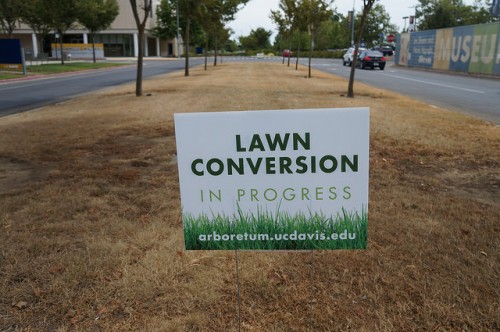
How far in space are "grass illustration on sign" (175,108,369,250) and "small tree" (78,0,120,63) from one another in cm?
3790

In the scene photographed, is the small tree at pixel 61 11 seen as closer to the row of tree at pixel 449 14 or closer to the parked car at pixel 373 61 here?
the parked car at pixel 373 61

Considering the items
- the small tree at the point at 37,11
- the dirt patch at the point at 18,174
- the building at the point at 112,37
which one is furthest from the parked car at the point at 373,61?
the building at the point at 112,37

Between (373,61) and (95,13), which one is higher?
(95,13)

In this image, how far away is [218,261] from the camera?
12.0 ft

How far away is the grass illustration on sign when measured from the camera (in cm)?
248

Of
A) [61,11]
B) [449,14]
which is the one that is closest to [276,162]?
[61,11]

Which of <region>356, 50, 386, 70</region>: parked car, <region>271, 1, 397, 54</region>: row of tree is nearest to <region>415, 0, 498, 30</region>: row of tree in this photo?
<region>271, 1, 397, 54</region>: row of tree

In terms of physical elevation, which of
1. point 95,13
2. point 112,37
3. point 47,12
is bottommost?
point 112,37

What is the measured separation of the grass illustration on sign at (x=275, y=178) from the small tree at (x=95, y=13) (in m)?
37.9

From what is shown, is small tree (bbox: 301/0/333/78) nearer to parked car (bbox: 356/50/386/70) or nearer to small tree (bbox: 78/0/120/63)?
parked car (bbox: 356/50/386/70)

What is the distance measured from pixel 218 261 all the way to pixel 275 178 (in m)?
1.35

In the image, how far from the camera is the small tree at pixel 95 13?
38.0m

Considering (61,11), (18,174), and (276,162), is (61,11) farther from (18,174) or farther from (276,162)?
(276,162)

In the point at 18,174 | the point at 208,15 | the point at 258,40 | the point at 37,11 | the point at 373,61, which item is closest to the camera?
the point at 18,174
